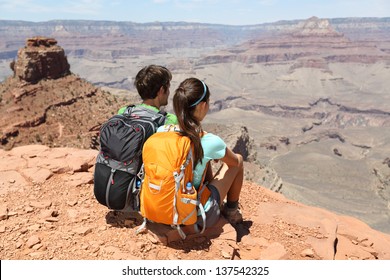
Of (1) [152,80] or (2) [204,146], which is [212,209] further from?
(1) [152,80]

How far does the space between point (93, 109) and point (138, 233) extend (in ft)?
76.5

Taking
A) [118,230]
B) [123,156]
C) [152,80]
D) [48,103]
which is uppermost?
[152,80]

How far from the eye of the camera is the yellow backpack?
396cm

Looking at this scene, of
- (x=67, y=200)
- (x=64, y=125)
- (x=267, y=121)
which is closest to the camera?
(x=67, y=200)

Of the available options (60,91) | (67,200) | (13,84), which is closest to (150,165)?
(67,200)

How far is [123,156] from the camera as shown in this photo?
14.4ft

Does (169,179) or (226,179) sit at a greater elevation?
(169,179)

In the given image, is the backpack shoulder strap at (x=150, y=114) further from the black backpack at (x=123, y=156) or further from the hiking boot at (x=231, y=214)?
the hiking boot at (x=231, y=214)

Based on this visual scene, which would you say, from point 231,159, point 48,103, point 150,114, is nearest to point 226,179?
point 231,159

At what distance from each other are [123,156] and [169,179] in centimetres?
78

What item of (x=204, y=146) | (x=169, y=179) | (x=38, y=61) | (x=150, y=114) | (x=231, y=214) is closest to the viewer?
(x=169, y=179)

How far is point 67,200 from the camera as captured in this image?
585 centimetres

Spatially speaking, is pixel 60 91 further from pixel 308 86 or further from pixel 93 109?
pixel 308 86

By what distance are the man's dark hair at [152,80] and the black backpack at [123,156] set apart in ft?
0.84
